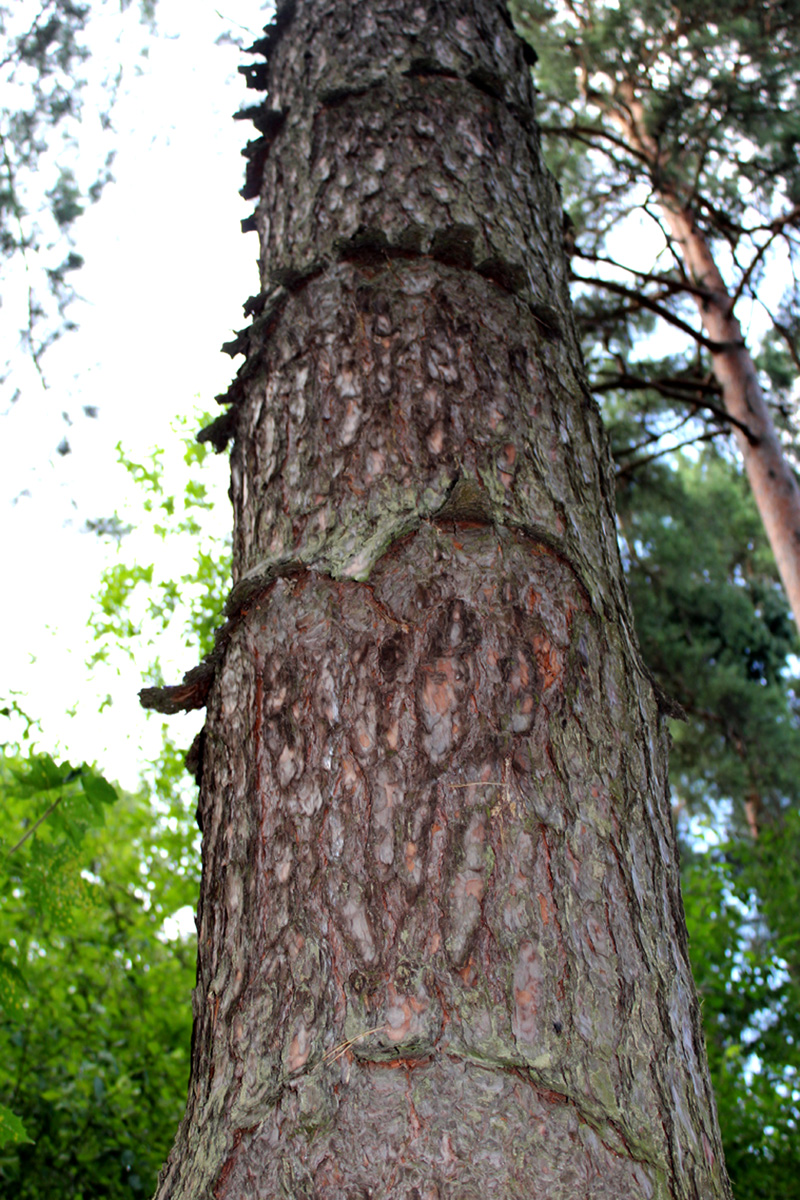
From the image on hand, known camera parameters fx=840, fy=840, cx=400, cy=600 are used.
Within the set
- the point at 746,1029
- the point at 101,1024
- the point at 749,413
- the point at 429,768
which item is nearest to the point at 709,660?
the point at 749,413

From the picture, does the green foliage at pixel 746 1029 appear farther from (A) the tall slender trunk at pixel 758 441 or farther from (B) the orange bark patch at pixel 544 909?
(B) the orange bark patch at pixel 544 909

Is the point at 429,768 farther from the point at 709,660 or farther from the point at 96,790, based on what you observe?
the point at 709,660

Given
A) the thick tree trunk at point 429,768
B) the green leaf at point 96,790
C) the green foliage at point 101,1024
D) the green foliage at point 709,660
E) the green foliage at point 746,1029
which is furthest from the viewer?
the green foliage at point 709,660

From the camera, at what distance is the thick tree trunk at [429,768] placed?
84cm

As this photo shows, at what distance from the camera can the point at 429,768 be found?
3.27ft

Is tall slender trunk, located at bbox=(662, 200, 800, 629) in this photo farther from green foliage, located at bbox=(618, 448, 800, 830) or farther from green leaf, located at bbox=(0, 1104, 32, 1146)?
green leaf, located at bbox=(0, 1104, 32, 1146)

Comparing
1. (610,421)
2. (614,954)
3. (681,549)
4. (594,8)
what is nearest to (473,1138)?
(614,954)

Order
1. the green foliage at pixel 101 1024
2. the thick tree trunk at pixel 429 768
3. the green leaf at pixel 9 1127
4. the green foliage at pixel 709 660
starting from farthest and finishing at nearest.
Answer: the green foliage at pixel 709 660
the green foliage at pixel 101 1024
the green leaf at pixel 9 1127
the thick tree trunk at pixel 429 768

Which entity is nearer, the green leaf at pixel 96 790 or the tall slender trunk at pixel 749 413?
the green leaf at pixel 96 790

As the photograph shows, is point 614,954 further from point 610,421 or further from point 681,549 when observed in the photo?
point 681,549

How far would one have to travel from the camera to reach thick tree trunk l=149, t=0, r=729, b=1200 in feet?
2.74

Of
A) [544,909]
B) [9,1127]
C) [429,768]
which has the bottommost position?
[9,1127]

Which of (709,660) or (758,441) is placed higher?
(709,660)

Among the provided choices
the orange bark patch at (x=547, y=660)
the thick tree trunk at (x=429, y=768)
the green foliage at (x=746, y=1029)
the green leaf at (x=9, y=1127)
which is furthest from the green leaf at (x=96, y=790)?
the green foliage at (x=746, y=1029)
